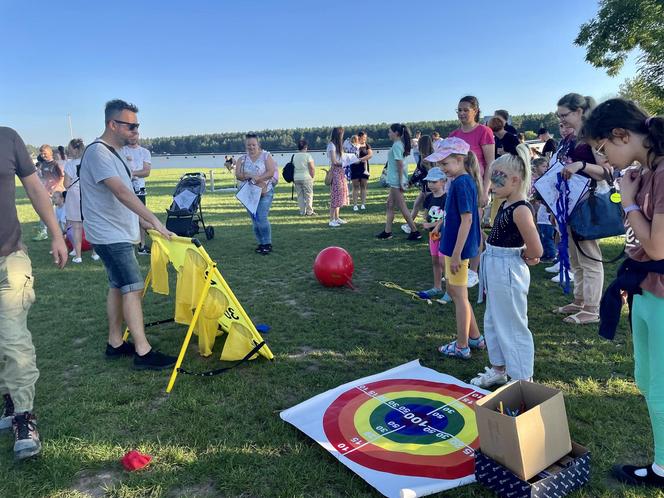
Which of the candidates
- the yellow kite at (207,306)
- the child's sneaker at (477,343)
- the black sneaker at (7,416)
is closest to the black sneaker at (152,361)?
the yellow kite at (207,306)

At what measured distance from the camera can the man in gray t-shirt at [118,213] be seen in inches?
165

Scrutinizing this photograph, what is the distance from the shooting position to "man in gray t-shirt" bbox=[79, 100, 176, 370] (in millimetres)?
4199

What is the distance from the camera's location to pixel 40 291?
7.29m

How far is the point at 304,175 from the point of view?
1319 cm

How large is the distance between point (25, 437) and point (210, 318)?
1642 mm

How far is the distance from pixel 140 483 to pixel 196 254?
76.3 inches

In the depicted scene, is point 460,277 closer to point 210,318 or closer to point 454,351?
point 454,351

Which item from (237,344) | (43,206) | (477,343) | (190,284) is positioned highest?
(43,206)

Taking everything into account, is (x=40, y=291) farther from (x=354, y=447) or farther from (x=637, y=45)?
(x=637, y=45)

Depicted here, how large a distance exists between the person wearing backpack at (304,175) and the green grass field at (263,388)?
601 cm

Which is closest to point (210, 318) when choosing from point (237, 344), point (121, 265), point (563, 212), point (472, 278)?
point (237, 344)

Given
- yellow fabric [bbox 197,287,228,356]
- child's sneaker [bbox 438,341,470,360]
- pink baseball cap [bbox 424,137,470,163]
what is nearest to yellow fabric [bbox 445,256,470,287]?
child's sneaker [bbox 438,341,470,360]

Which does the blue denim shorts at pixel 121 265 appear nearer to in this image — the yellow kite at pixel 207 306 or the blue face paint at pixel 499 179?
the yellow kite at pixel 207 306

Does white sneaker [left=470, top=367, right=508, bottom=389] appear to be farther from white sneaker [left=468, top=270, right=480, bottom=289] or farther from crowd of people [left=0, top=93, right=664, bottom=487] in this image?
white sneaker [left=468, top=270, right=480, bottom=289]
